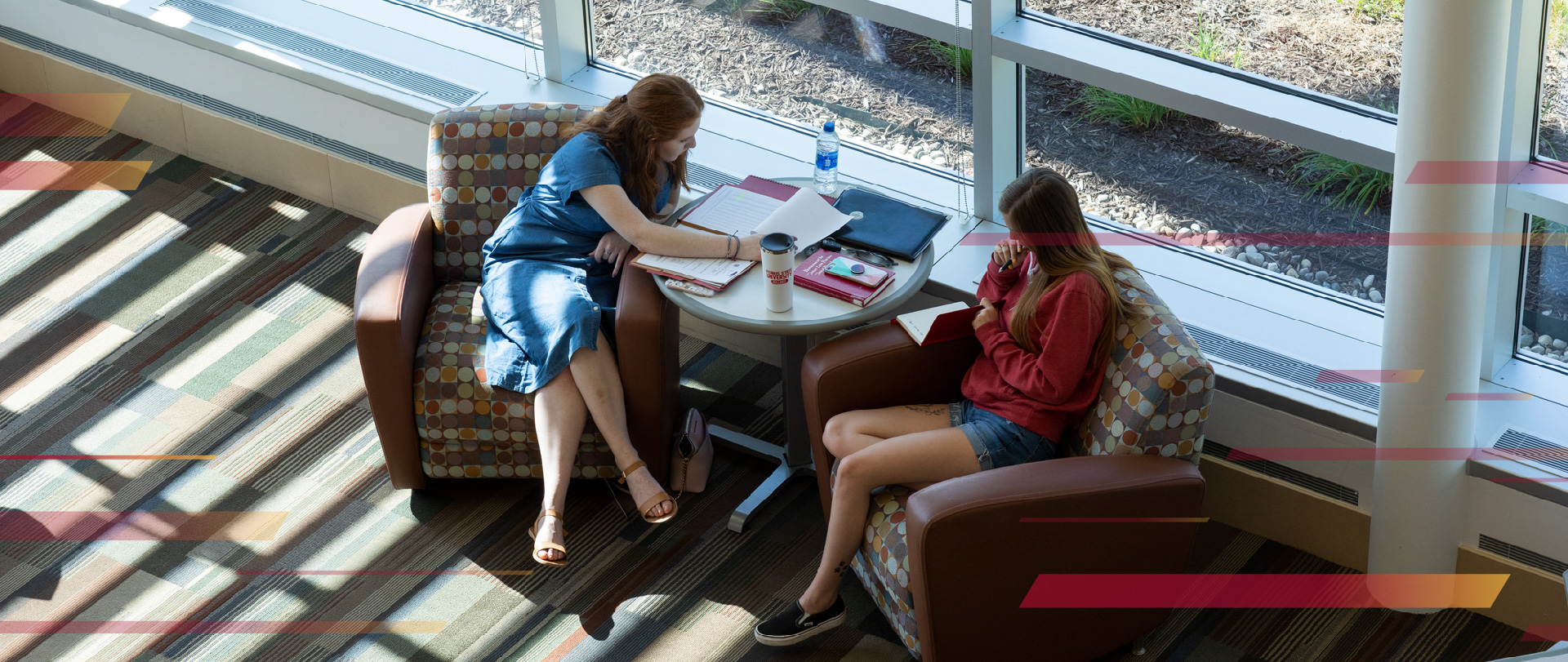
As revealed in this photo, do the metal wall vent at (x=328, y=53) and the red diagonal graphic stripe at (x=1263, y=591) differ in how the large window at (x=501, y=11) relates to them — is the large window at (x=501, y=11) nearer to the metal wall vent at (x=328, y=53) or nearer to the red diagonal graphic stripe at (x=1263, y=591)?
the metal wall vent at (x=328, y=53)

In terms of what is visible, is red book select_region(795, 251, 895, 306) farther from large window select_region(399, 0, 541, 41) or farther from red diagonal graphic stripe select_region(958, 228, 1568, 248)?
large window select_region(399, 0, 541, 41)

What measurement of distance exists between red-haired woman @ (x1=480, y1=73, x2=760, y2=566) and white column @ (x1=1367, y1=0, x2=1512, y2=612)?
1524 millimetres

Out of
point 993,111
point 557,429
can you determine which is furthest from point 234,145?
point 993,111

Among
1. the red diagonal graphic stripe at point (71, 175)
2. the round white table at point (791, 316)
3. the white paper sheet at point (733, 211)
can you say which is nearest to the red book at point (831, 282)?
the round white table at point (791, 316)

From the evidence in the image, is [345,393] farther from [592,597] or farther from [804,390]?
[804,390]

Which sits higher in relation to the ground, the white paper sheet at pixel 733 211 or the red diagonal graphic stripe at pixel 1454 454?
the white paper sheet at pixel 733 211

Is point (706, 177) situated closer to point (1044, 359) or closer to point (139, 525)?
point (1044, 359)

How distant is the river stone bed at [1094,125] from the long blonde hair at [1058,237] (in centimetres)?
76

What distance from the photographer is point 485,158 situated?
3.85m

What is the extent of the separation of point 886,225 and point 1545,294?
1.61m

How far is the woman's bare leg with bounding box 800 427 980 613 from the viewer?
10.2ft

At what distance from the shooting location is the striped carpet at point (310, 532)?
3332 millimetres

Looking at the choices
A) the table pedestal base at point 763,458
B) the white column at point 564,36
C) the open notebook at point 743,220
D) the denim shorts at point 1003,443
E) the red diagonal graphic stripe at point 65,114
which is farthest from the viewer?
the red diagonal graphic stripe at point 65,114

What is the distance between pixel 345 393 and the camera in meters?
4.20
